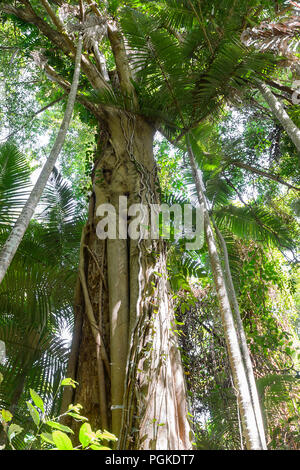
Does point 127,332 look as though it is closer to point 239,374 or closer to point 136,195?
point 239,374

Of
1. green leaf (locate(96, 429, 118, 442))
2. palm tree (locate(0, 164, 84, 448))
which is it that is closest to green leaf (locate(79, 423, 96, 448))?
green leaf (locate(96, 429, 118, 442))

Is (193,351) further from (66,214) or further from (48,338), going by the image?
(66,214)

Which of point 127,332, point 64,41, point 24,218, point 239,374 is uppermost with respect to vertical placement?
point 64,41

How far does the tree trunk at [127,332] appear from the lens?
2102 mm

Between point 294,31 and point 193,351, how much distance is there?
145 inches

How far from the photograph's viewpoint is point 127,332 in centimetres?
264

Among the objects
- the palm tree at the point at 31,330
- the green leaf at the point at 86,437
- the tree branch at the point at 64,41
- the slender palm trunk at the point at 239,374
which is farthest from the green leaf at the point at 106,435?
the tree branch at the point at 64,41

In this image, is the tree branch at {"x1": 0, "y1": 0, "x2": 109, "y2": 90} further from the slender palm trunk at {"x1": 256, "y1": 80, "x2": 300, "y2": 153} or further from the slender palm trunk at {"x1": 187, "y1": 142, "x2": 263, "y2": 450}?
the slender palm trunk at {"x1": 187, "y1": 142, "x2": 263, "y2": 450}

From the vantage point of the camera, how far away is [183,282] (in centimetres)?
307

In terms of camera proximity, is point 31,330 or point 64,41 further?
point 64,41

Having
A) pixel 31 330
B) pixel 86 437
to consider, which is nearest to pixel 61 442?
pixel 86 437

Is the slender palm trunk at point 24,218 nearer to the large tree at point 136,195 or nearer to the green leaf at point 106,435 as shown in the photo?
the green leaf at point 106,435

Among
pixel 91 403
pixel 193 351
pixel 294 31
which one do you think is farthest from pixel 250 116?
pixel 91 403

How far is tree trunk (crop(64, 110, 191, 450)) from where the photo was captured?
210 centimetres
